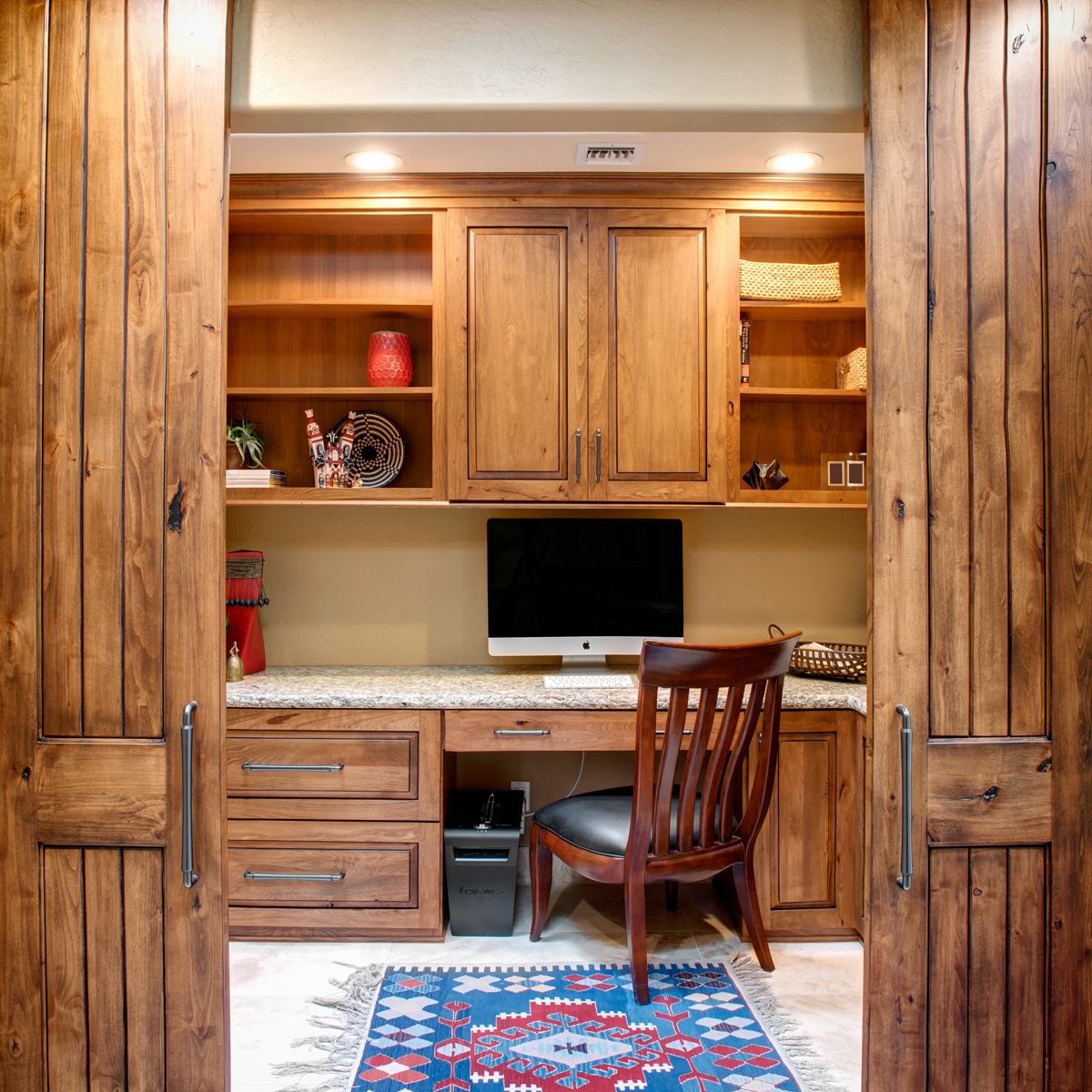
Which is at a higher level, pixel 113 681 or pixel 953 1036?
pixel 113 681

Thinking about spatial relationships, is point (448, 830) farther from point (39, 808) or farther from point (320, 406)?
point (320, 406)

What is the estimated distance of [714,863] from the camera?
7.63 feet

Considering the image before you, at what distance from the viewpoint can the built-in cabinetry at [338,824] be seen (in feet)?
8.43

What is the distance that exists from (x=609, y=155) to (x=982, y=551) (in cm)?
162

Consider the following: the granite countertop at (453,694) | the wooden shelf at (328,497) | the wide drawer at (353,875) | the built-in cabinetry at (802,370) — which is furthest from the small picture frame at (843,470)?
the wide drawer at (353,875)

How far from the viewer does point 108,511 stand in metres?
1.51

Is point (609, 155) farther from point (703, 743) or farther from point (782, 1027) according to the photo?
point (782, 1027)

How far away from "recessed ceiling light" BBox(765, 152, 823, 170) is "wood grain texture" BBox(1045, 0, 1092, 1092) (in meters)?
1.02

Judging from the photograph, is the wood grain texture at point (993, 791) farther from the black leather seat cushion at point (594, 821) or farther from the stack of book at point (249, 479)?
the stack of book at point (249, 479)

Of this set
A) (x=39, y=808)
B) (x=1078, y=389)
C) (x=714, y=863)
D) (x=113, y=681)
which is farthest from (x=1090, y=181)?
(x=39, y=808)

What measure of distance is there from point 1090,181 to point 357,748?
2282mm

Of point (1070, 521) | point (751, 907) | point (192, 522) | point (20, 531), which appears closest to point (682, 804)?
point (751, 907)

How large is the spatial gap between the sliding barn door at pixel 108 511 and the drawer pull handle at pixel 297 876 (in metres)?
1.05

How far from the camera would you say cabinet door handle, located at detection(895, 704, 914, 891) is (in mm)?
1494
